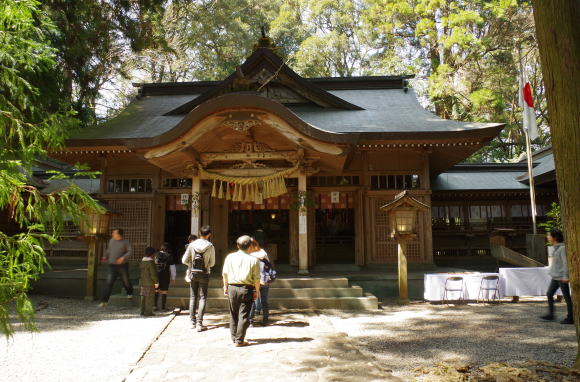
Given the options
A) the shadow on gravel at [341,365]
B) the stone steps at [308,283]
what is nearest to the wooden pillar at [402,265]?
the stone steps at [308,283]

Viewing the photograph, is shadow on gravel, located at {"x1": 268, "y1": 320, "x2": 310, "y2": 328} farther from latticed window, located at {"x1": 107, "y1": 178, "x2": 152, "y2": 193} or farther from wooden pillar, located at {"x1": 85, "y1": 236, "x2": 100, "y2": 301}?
latticed window, located at {"x1": 107, "y1": 178, "x2": 152, "y2": 193}

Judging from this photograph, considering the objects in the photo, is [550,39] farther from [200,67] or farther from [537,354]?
[200,67]

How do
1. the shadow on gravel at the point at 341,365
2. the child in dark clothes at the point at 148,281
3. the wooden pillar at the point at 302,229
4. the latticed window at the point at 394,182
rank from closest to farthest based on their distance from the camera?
the shadow on gravel at the point at 341,365 → the child in dark clothes at the point at 148,281 → the wooden pillar at the point at 302,229 → the latticed window at the point at 394,182

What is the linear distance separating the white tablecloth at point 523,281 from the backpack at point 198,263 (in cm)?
660

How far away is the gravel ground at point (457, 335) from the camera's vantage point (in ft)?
16.1

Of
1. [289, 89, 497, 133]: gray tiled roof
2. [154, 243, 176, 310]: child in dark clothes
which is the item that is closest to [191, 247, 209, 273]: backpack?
[154, 243, 176, 310]: child in dark clothes

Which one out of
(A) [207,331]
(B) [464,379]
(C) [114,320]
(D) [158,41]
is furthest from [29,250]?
(D) [158,41]

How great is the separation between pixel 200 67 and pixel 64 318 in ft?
76.3

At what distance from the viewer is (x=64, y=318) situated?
24.5ft

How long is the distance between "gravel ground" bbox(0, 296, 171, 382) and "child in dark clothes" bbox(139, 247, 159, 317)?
25cm

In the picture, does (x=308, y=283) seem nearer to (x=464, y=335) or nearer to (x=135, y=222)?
(x=464, y=335)

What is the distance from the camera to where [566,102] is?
4066 millimetres

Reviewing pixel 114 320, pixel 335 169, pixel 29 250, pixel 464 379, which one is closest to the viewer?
pixel 29 250

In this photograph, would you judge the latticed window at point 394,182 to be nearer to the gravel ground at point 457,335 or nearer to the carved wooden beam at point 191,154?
the gravel ground at point 457,335
